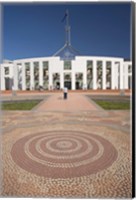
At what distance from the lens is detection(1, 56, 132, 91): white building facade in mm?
35719

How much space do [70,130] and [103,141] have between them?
1.45 m

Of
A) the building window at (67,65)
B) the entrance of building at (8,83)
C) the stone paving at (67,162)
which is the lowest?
the stone paving at (67,162)

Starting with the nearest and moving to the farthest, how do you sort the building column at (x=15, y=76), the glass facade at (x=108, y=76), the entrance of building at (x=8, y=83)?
the glass facade at (x=108, y=76) → the building column at (x=15, y=76) → the entrance of building at (x=8, y=83)

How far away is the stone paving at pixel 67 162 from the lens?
2.83m


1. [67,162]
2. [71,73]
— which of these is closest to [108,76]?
[71,73]

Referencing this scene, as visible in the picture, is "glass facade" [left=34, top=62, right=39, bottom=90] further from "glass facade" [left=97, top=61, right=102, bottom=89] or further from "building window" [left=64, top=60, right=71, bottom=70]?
"glass facade" [left=97, top=61, right=102, bottom=89]

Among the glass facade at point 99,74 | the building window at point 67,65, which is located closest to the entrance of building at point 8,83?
the building window at point 67,65

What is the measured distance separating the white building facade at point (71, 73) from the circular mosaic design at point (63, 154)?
3091 cm

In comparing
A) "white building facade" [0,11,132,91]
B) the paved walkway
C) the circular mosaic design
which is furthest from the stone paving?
"white building facade" [0,11,132,91]

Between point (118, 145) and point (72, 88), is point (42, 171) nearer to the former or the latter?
point (118, 145)

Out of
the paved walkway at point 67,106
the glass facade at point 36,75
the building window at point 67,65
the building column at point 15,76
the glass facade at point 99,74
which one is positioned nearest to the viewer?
the paved walkway at point 67,106

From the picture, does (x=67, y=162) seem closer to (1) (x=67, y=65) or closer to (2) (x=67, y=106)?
(2) (x=67, y=106)

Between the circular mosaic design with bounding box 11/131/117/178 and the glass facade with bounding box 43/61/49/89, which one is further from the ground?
the glass facade with bounding box 43/61/49/89

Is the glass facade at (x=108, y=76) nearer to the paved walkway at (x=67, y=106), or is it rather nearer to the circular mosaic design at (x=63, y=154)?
the paved walkway at (x=67, y=106)
